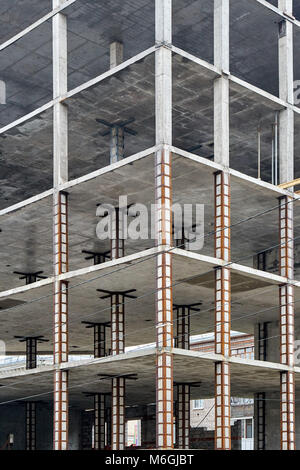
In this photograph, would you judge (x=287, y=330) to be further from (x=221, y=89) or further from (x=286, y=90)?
(x=286, y=90)

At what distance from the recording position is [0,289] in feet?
171

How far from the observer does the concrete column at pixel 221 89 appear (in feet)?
99.6

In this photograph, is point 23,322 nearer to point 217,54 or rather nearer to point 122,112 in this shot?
point 122,112

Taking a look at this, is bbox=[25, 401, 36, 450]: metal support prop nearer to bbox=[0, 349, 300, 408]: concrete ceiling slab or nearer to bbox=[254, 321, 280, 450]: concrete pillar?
bbox=[0, 349, 300, 408]: concrete ceiling slab

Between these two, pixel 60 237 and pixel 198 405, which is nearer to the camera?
pixel 60 237

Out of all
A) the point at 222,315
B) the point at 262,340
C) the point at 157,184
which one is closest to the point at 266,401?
the point at 262,340

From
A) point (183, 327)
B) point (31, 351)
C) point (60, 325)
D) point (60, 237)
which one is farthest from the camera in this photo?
point (31, 351)

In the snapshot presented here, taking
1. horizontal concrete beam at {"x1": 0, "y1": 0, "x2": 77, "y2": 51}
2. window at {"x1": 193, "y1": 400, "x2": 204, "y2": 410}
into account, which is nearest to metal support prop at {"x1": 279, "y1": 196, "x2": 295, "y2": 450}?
horizontal concrete beam at {"x1": 0, "y1": 0, "x2": 77, "y2": 51}

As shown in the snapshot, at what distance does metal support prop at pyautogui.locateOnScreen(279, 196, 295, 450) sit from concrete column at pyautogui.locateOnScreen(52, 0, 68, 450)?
8736mm

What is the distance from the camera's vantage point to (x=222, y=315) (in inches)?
1146

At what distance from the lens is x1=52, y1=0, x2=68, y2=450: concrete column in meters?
31.0

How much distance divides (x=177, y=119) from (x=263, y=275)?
8.75 metres

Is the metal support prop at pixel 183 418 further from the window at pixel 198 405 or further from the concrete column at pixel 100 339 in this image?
the window at pixel 198 405

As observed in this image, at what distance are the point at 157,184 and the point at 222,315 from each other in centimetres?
540
